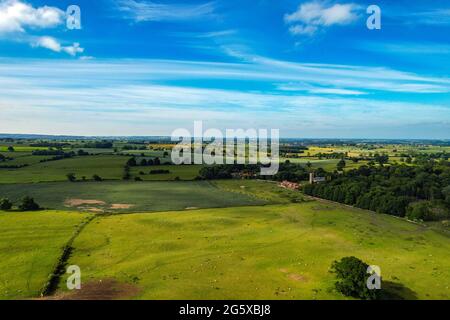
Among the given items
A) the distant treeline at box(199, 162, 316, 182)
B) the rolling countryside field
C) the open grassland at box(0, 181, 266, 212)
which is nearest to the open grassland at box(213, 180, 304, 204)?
the rolling countryside field

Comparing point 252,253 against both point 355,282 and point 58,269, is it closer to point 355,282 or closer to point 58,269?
point 355,282

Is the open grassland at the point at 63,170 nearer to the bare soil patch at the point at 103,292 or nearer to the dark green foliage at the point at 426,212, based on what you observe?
the bare soil patch at the point at 103,292

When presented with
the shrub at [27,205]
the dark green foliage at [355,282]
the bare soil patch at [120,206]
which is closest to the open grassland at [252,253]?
the dark green foliage at [355,282]

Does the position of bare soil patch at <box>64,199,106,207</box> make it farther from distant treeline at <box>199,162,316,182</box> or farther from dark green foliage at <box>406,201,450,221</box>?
Answer: dark green foliage at <box>406,201,450,221</box>

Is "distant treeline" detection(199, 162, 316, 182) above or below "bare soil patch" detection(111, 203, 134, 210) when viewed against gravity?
above

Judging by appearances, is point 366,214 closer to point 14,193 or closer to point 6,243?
point 6,243

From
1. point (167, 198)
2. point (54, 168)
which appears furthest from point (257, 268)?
point (54, 168)
